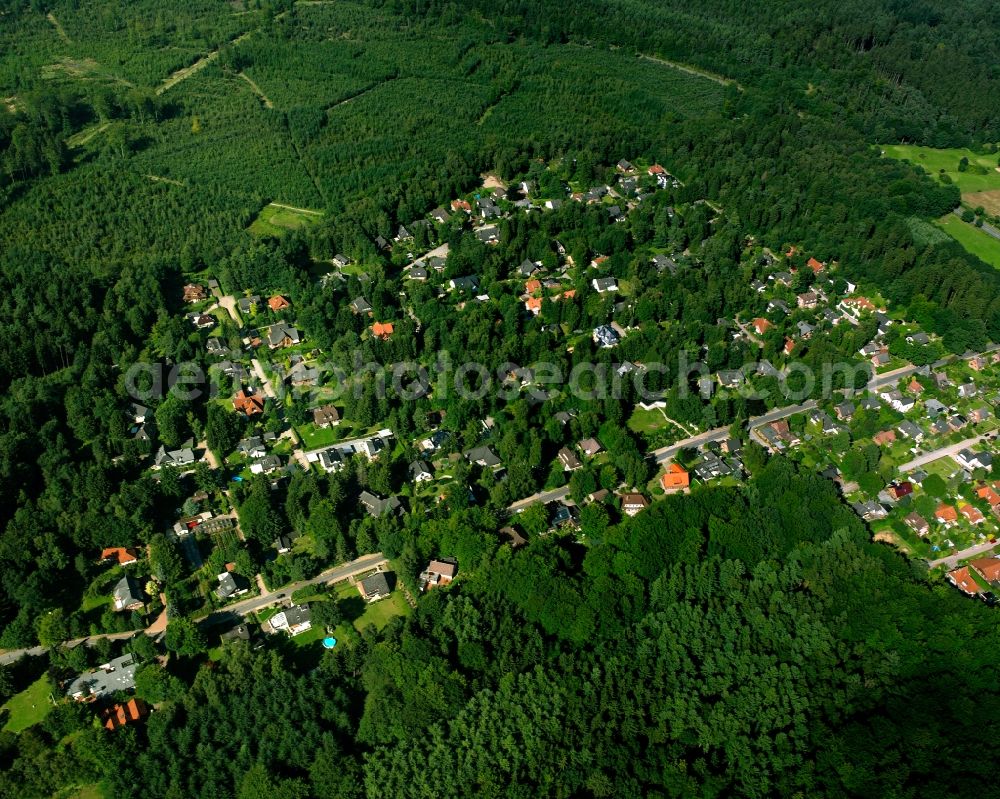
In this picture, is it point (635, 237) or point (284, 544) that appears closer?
point (284, 544)

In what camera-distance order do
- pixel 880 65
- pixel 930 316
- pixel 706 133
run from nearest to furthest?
pixel 930 316 → pixel 706 133 → pixel 880 65

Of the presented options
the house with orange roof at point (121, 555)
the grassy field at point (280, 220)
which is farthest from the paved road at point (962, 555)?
the grassy field at point (280, 220)

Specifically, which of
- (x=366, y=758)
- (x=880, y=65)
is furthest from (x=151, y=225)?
(x=880, y=65)

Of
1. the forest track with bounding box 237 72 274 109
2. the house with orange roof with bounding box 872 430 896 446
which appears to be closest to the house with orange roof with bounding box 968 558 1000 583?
the house with orange roof with bounding box 872 430 896 446

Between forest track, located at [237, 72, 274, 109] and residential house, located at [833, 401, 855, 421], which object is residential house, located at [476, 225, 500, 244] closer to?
residential house, located at [833, 401, 855, 421]

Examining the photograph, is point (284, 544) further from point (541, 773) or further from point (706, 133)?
point (706, 133)

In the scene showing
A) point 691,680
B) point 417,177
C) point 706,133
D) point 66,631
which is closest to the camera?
point 691,680

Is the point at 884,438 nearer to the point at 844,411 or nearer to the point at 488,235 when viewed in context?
the point at 844,411
